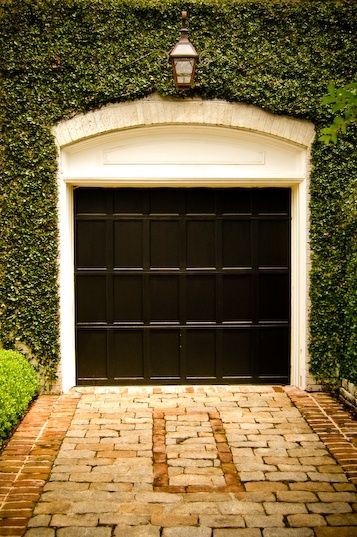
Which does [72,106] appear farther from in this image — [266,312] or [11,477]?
[11,477]

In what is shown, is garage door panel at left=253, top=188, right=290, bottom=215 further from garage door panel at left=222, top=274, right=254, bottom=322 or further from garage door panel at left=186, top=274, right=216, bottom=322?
garage door panel at left=186, top=274, right=216, bottom=322

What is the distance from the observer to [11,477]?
449 cm

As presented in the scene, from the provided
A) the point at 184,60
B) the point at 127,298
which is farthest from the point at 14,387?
the point at 184,60

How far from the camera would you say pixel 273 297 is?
7.24 m

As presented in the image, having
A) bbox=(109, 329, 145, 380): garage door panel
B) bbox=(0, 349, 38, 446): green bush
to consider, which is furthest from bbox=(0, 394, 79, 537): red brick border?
bbox=(109, 329, 145, 380): garage door panel

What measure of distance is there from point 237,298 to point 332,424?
6.95 ft

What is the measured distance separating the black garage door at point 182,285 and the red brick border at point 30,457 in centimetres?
103

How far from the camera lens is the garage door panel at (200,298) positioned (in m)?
7.22

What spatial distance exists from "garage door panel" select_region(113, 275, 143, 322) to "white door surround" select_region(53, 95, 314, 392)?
1.93ft

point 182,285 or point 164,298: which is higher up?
point 182,285

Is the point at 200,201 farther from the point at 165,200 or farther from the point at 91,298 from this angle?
the point at 91,298

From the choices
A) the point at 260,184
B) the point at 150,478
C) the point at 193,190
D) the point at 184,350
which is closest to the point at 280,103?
the point at 260,184

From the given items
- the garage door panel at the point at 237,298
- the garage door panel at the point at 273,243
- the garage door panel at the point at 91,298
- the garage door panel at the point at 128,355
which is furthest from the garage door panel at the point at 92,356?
the garage door panel at the point at 273,243

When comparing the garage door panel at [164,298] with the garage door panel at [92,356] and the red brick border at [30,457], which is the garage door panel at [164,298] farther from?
the red brick border at [30,457]
